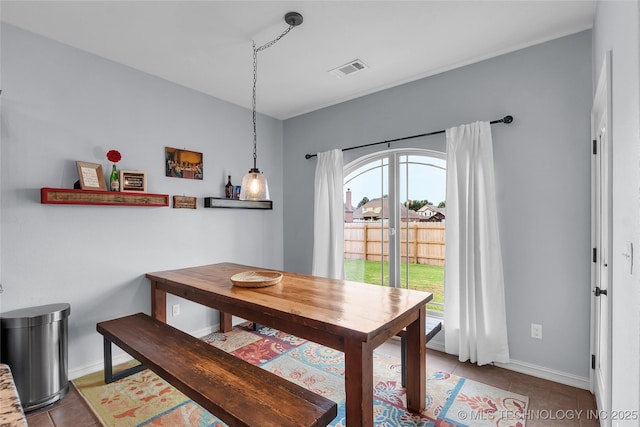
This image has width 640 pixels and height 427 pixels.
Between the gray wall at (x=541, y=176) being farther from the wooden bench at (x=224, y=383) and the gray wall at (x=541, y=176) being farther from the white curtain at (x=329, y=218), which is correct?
the wooden bench at (x=224, y=383)

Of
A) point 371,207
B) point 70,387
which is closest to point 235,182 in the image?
point 371,207

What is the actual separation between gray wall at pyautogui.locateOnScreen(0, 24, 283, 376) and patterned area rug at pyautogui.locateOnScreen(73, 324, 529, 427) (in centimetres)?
58

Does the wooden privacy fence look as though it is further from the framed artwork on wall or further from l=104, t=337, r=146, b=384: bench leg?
l=104, t=337, r=146, b=384: bench leg

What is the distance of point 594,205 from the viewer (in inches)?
86.0

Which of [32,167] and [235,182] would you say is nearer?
[32,167]

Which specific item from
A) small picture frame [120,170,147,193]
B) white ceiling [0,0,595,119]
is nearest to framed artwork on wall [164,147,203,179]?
small picture frame [120,170,147,193]

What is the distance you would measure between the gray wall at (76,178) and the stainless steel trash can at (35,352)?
0.27 metres

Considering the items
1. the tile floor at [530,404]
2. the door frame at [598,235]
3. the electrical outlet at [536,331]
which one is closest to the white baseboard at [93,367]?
the tile floor at [530,404]

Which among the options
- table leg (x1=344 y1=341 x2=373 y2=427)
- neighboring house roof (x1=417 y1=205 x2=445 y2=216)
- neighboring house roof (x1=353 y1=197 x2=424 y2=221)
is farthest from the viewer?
neighboring house roof (x1=353 y1=197 x2=424 y2=221)

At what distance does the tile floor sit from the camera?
1954 millimetres

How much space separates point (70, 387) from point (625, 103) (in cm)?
374

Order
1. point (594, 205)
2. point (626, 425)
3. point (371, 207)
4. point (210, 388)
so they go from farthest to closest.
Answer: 1. point (371, 207)
2. point (594, 205)
3. point (210, 388)
4. point (626, 425)

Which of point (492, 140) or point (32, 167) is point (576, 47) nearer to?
point (492, 140)

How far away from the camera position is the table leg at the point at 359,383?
1481 mm
